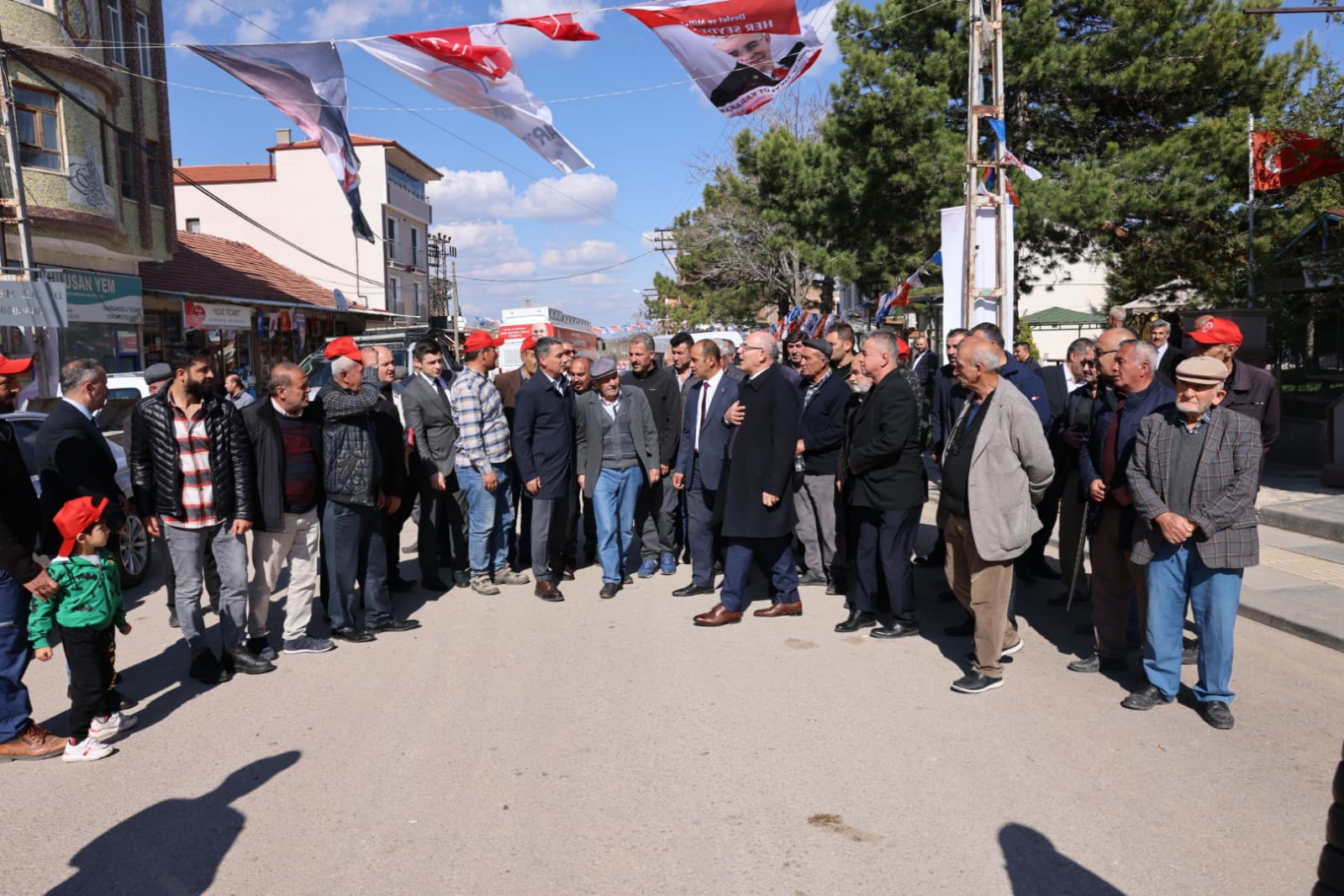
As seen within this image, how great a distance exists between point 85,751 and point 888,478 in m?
4.56

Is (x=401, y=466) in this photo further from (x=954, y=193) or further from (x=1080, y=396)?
(x=954, y=193)

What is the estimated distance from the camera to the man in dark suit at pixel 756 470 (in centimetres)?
652

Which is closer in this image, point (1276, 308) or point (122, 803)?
point (122, 803)

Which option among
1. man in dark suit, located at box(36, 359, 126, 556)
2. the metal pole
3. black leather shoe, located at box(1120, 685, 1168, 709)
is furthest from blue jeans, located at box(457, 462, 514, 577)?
the metal pole

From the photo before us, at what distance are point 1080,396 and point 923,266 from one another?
463 inches

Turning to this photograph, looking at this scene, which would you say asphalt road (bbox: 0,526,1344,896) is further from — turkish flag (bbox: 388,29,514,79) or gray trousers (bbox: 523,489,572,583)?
turkish flag (bbox: 388,29,514,79)

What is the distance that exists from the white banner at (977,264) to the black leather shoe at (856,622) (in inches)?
226

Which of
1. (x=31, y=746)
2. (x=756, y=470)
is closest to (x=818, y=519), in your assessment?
(x=756, y=470)

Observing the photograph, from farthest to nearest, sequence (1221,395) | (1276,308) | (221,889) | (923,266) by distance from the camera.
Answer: (923,266) → (1276,308) → (1221,395) → (221,889)

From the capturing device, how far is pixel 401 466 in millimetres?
6965

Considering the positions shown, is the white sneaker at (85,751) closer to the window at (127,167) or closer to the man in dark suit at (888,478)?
the man in dark suit at (888,478)

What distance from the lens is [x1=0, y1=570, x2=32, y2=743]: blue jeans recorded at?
14.5 feet

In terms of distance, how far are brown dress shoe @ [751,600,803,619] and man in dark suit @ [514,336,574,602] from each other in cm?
162

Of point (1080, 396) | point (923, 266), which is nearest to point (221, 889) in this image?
point (1080, 396)
